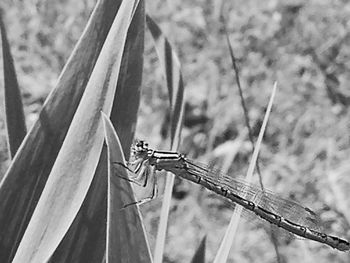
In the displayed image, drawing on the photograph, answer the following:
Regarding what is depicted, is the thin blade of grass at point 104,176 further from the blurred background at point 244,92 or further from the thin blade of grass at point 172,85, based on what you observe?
the blurred background at point 244,92

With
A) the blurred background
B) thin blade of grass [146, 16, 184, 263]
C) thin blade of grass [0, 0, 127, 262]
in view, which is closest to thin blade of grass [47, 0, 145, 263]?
thin blade of grass [0, 0, 127, 262]

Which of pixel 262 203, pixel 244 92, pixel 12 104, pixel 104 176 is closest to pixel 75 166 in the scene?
pixel 104 176

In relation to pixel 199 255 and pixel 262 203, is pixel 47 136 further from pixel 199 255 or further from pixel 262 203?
pixel 262 203

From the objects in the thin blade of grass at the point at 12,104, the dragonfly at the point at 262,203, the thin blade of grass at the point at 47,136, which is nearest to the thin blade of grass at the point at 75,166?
the thin blade of grass at the point at 47,136

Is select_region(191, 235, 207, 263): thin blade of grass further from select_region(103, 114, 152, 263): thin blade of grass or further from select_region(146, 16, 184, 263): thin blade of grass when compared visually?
select_region(103, 114, 152, 263): thin blade of grass

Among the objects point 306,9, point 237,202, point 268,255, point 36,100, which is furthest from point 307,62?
point 237,202
